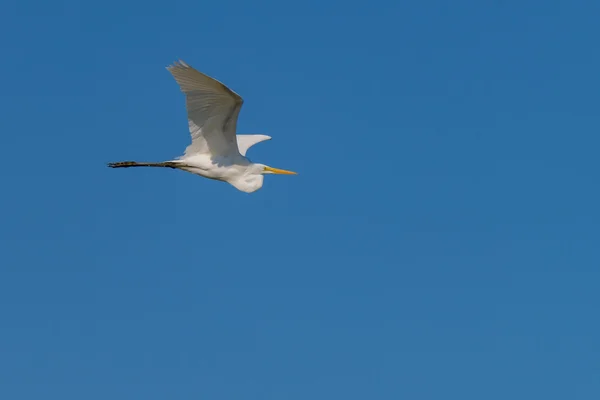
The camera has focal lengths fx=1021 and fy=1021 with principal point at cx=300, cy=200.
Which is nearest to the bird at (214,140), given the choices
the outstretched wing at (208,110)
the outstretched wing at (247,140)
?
the outstretched wing at (208,110)

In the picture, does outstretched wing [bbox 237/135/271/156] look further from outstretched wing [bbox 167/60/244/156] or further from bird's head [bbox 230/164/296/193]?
outstretched wing [bbox 167/60/244/156]

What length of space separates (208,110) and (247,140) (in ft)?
17.5

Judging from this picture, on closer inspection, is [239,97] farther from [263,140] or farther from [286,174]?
[263,140]

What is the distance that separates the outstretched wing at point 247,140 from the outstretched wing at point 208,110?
3076mm

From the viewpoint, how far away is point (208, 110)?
2102cm

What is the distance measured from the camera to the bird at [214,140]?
66.1 feet

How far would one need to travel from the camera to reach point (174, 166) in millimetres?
22812

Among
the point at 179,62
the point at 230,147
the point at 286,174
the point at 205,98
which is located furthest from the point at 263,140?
the point at 179,62

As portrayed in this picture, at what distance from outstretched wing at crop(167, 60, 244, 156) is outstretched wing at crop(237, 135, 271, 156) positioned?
10.1ft

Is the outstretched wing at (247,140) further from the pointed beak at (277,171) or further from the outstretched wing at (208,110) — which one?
the outstretched wing at (208,110)

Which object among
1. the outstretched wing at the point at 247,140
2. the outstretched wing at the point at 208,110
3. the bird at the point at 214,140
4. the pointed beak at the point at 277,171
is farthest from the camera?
the outstretched wing at the point at 247,140

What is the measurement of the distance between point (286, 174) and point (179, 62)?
5862mm

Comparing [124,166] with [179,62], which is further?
[124,166]

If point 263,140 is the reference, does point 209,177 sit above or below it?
below
